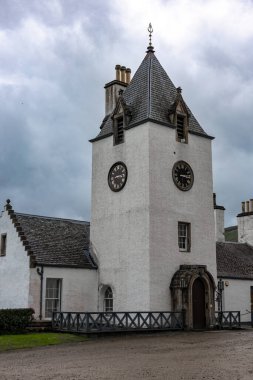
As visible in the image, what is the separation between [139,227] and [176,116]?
743 centimetres

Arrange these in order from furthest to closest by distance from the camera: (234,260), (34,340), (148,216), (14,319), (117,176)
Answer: (234,260) < (117,176) < (148,216) < (14,319) < (34,340)

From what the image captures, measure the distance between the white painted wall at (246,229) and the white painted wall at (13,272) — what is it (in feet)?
71.2

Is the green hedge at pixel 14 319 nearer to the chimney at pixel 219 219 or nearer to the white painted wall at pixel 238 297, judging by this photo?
the white painted wall at pixel 238 297

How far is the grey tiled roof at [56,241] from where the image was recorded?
31359 mm

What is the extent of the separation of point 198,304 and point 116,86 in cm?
1635

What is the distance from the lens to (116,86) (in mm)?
38500

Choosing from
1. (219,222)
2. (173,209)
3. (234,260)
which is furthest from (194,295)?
(219,222)

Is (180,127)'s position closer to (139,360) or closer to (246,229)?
(246,229)

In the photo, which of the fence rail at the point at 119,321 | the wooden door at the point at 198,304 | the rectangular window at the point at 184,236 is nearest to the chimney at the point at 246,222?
the rectangular window at the point at 184,236

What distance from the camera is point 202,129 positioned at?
117 ft

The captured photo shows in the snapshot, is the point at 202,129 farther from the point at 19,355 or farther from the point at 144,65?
the point at 19,355

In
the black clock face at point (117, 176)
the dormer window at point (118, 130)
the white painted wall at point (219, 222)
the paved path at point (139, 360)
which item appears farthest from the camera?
the white painted wall at point (219, 222)

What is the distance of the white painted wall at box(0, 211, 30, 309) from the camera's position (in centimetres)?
3047

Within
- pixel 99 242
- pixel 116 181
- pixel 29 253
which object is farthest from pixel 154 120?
pixel 29 253
